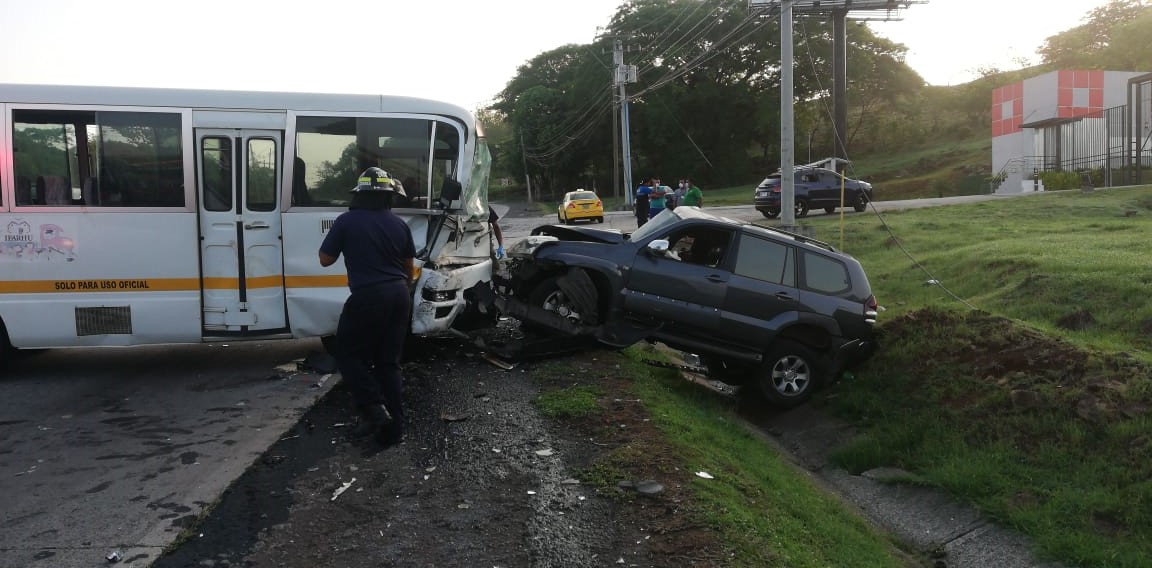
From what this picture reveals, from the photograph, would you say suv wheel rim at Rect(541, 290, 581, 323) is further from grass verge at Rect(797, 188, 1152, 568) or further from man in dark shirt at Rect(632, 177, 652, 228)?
man in dark shirt at Rect(632, 177, 652, 228)

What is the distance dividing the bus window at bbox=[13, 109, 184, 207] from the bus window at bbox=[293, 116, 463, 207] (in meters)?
1.21

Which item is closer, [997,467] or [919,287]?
[997,467]

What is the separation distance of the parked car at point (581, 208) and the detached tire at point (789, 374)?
23015 mm

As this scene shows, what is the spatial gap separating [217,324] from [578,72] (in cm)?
5991

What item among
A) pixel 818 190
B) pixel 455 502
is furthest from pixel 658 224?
pixel 818 190

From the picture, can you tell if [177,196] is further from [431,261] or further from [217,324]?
[431,261]

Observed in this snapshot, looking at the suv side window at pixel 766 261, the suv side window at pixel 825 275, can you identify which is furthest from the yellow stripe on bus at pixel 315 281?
the suv side window at pixel 825 275

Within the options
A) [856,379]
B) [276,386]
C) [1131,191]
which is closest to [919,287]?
[856,379]

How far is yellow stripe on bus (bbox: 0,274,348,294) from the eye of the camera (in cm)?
792

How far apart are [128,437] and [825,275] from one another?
6965 millimetres

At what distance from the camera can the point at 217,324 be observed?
8195 mm

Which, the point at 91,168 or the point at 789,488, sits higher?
the point at 91,168

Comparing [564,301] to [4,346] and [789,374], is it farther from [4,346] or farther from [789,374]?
[4,346]

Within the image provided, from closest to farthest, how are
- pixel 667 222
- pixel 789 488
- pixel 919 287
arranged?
1. pixel 789 488
2. pixel 667 222
3. pixel 919 287
